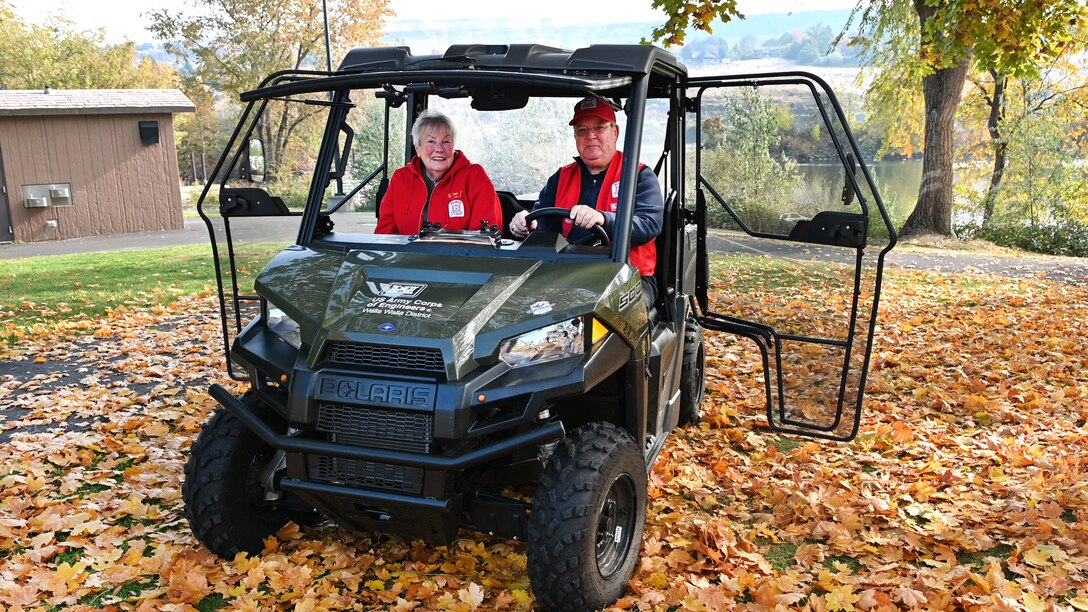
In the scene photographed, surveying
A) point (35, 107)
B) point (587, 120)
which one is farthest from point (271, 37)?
point (587, 120)

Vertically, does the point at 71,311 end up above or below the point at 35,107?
below

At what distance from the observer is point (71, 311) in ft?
32.2

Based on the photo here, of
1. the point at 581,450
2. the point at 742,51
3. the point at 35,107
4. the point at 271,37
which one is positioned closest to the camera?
the point at 581,450

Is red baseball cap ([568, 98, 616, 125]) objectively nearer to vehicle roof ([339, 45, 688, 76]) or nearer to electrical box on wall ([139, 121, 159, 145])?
vehicle roof ([339, 45, 688, 76])

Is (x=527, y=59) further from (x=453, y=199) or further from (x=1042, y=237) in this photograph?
(x=1042, y=237)

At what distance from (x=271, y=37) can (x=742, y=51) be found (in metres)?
70.0

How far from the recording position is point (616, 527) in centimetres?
353

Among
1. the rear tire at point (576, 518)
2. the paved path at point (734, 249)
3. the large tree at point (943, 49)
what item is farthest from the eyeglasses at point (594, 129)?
the large tree at point (943, 49)

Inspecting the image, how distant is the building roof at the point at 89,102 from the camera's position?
63.6 ft

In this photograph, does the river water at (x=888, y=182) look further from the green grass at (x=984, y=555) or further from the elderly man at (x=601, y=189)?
the green grass at (x=984, y=555)

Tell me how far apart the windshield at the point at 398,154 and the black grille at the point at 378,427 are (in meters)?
1.05

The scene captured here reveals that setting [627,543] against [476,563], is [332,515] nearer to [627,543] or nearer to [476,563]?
[476,563]

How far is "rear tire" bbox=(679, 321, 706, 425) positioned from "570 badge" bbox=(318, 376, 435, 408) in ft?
8.17

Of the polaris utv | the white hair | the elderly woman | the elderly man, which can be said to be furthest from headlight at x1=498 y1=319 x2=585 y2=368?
the white hair
